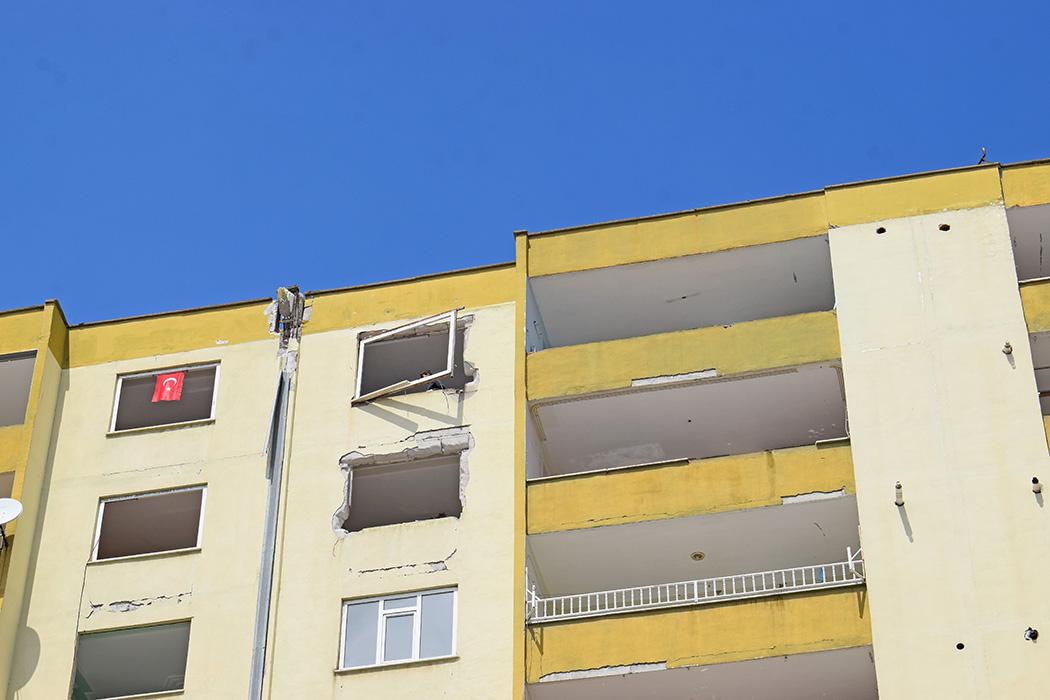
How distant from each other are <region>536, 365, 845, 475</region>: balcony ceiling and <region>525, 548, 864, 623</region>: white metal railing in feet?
9.67

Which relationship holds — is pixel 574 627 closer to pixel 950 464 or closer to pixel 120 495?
pixel 950 464

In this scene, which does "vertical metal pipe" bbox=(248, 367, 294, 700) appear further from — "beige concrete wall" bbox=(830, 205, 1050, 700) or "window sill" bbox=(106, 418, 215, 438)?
"beige concrete wall" bbox=(830, 205, 1050, 700)

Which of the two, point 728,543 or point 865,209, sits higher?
point 865,209

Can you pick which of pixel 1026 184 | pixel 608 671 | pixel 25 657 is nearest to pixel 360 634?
pixel 608 671

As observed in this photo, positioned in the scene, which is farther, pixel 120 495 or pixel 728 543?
pixel 120 495

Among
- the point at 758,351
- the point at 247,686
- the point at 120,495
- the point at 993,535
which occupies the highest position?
the point at 758,351

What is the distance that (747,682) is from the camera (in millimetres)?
30109

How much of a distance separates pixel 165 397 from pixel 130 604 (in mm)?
4869

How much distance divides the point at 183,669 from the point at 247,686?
1.90m

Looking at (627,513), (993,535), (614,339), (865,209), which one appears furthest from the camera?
(614,339)

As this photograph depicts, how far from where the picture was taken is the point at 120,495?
34562 millimetres

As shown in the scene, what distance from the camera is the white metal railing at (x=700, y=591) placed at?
3006 centimetres

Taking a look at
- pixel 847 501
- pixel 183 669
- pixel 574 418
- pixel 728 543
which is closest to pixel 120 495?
pixel 183 669

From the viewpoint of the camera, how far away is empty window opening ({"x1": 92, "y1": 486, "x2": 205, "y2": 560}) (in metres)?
34.4
